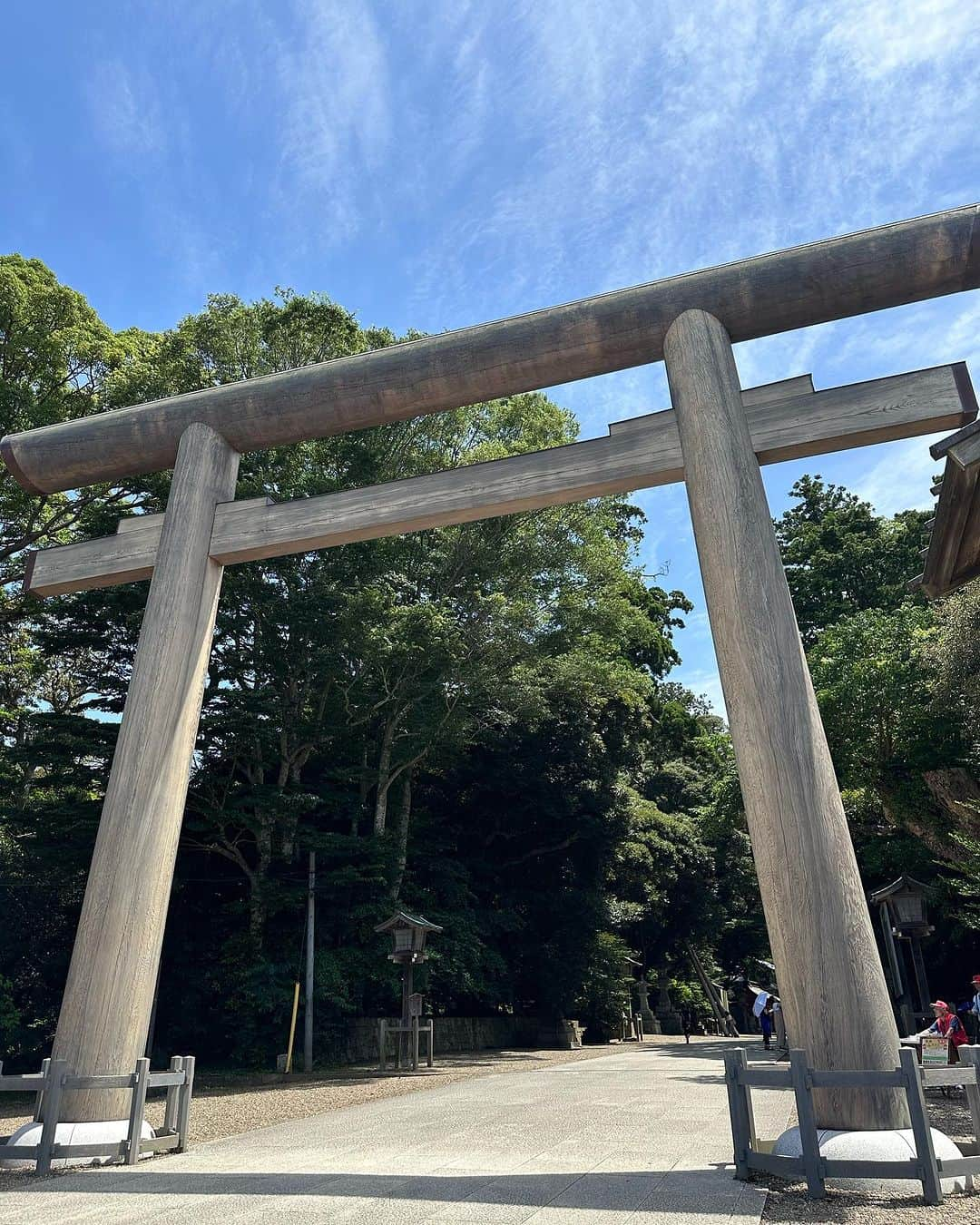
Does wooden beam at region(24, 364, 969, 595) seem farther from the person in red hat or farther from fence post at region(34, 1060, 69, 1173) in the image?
the person in red hat

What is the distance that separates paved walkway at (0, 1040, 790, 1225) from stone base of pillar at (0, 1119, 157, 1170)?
0.14 meters

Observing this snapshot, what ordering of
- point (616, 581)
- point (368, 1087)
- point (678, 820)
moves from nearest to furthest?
point (368, 1087) < point (616, 581) < point (678, 820)

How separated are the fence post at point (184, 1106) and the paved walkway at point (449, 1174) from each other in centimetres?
10

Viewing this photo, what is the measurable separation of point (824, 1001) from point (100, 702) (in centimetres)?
1636

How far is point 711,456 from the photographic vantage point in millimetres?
5625

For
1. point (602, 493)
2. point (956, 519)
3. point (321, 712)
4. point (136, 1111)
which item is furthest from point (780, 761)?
point (321, 712)

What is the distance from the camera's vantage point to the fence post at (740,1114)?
14.6ft

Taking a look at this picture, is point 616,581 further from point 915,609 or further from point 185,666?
point 185,666

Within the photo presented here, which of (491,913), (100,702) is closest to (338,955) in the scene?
(491,913)

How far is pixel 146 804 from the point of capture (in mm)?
5832

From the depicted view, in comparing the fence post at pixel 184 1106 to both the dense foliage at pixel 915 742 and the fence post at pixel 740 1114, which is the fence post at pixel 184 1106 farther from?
the dense foliage at pixel 915 742

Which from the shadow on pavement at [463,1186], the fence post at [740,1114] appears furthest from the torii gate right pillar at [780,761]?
the shadow on pavement at [463,1186]

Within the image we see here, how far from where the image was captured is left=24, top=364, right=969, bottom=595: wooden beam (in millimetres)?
5527

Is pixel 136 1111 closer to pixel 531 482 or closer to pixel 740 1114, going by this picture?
pixel 740 1114
